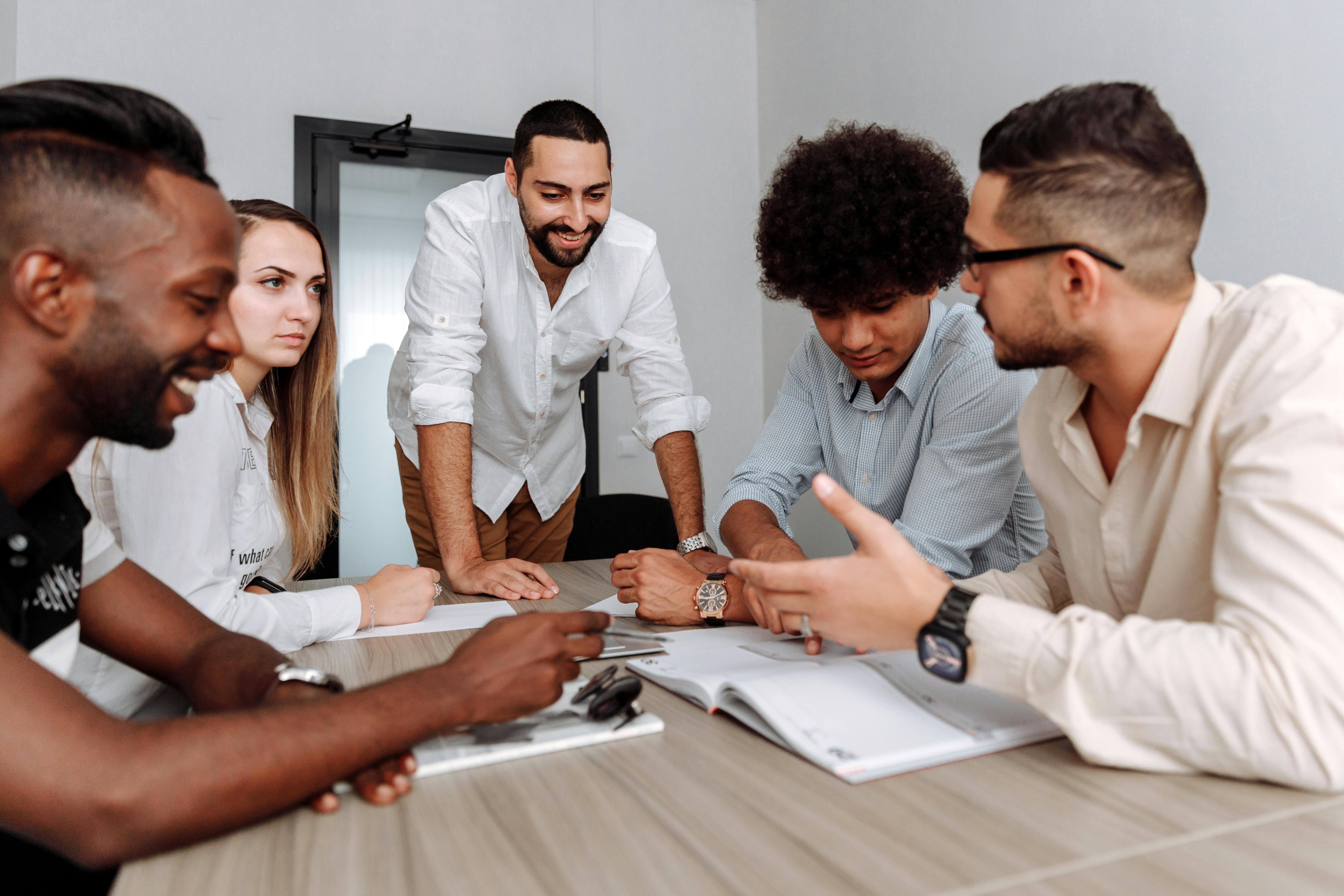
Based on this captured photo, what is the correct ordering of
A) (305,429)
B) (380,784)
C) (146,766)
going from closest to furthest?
(146,766)
(380,784)
(305,429)

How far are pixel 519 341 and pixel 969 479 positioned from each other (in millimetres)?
1454

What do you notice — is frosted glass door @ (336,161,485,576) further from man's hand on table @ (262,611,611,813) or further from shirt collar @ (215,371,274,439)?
man's hand on table @ (262,611,611,813)

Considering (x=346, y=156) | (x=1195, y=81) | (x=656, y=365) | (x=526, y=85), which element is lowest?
(x=656, y=365)

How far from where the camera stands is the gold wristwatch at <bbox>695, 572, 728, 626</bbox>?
152 centimetres

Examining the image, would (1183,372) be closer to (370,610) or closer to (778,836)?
(778,836)

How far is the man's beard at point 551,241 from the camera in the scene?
232cm

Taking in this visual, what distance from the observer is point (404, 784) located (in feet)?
2.59

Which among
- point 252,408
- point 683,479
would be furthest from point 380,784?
point 683,479

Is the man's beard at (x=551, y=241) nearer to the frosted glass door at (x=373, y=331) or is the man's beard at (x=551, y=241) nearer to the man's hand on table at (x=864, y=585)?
the man's hand on table at (x=864, y=585)

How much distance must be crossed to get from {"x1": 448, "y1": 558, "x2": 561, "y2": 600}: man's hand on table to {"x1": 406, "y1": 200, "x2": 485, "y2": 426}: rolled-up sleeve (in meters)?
0.42

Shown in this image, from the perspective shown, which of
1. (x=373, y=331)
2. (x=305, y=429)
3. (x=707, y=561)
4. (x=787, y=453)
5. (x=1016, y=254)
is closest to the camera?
(x=1016, y=254)

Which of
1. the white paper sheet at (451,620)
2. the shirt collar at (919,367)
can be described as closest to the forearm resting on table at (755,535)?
the shirt collar at (919,367)

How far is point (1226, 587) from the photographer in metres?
0.84

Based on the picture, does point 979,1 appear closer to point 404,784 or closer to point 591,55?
point 591,55
